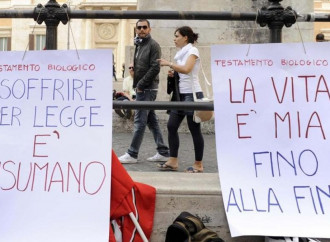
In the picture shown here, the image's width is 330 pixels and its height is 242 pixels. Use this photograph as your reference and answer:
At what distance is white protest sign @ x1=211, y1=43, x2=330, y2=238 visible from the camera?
98.2 inches

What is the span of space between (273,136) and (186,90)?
2231 millimetres

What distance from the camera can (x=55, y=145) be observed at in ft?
Result: 8.54

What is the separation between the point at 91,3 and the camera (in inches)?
1198

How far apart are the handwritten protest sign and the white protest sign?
0.59 meters

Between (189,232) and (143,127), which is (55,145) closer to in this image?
(189,232)

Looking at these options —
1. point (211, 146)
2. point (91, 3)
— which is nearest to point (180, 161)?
point (211, 146)

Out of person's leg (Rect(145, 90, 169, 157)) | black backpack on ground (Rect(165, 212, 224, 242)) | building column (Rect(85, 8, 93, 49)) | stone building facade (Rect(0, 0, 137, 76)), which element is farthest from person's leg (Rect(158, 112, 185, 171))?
building column (Rect(85, 8, 93, 49))

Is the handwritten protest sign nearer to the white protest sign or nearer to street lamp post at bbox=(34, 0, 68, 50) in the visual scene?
street lamp post at bbox=(34, 0, 68, 50)

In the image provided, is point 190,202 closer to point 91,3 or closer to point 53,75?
point 53,75

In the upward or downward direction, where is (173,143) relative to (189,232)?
upward

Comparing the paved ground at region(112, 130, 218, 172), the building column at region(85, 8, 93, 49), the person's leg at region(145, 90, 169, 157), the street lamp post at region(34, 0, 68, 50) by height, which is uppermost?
the building column at region(85, 8, 93, 49)

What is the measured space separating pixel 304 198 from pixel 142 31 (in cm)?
323

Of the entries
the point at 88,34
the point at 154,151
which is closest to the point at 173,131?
the point at 154,151

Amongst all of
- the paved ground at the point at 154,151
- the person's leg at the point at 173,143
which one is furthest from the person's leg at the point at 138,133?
the person's leg at the point at 173,143
